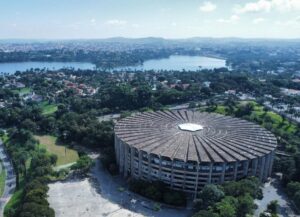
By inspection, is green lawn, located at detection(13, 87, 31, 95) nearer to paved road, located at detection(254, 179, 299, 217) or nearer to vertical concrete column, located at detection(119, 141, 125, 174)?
vertical concrete column, located at detection(119, 141, 125, 174)

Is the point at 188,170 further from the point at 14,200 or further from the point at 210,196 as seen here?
the point at 14,200

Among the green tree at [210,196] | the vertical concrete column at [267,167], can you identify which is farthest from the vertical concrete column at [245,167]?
the green tree at [210,196]

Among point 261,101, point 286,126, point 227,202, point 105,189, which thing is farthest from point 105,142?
point 261,101

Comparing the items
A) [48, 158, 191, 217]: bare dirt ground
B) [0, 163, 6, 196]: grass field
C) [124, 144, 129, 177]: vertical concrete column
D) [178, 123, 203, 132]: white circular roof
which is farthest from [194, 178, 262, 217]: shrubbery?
[0, 163, 6, 196]: grass field

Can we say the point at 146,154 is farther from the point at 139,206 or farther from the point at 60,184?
the point at 60,184

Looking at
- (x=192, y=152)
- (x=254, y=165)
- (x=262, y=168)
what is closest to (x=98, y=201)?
(x=192, y=152)

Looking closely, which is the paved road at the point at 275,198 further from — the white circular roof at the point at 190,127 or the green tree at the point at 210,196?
the white circular roof at the point at 190,127
